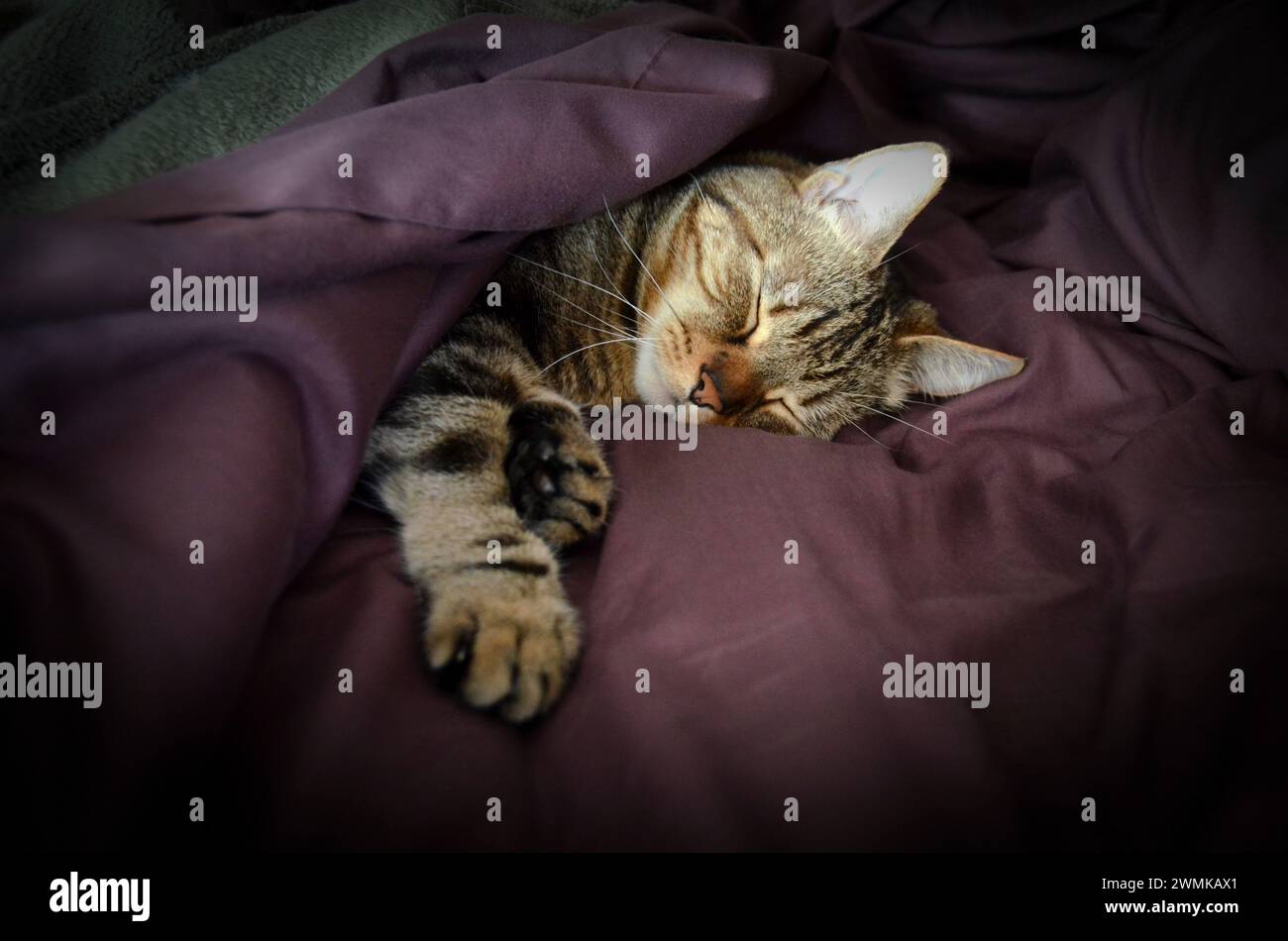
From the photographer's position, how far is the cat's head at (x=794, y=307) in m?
1.21

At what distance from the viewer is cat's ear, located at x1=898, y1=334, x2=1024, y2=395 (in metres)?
1.16

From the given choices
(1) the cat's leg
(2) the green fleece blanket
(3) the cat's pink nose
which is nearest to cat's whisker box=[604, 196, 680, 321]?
(3) the cat's pink nose

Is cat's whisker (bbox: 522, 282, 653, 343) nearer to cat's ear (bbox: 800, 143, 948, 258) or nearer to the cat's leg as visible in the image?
the cat's leg

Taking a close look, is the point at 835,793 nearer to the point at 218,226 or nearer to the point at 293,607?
the point at 293,607

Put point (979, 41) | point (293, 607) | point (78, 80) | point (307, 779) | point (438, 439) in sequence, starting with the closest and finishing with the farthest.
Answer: point (307, 779)
point (293, 607)
point (438, 439)
point (78, 80)
point (979, 41)

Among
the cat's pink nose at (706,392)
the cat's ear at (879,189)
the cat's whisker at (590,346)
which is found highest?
the cat's ear at (879,189)

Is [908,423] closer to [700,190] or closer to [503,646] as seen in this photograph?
[700,190]

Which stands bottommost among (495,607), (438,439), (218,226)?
(495,607)

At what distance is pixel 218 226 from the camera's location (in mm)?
739

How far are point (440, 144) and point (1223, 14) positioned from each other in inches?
52.5

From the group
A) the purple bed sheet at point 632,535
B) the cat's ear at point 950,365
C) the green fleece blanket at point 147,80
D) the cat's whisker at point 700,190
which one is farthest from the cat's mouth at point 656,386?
the green fleece blanket at point 147,80

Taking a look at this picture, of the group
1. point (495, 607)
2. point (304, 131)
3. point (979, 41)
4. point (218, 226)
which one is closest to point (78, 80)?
point (304, 131)

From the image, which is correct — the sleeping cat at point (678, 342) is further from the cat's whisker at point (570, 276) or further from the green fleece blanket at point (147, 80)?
the green fleece blanket at point (147, 80)

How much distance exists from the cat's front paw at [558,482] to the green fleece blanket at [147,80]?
0.59m
